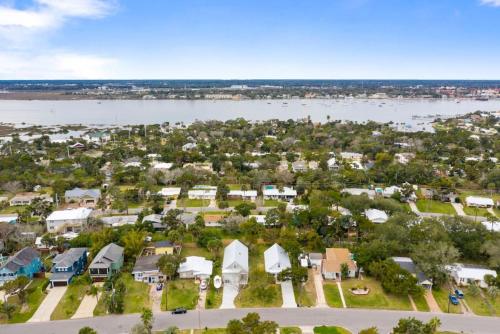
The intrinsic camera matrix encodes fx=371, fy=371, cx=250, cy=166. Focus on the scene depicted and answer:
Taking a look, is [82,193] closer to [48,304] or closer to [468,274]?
[48,304]

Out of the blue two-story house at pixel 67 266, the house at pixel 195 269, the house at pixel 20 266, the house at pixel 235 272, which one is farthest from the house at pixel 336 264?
the house at pixel 20 266

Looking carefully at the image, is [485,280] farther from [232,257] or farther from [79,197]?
[79,197]

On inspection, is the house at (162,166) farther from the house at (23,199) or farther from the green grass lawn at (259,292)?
the green grass lawn at (259,292)

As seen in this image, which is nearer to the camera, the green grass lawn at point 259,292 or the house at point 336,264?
the green grass lawn at point 259,292

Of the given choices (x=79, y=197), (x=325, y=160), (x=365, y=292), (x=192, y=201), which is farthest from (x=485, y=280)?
(x=79, y=197)

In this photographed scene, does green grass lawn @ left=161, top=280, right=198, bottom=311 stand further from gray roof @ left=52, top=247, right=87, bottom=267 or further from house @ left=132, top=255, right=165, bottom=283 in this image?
gray roof @ left=52, top=247, right=87, bottom=267

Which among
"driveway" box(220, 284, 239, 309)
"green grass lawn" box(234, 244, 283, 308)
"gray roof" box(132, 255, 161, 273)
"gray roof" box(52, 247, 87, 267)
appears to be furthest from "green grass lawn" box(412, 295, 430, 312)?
"gray roof" box(52, 247, 87, 267)
